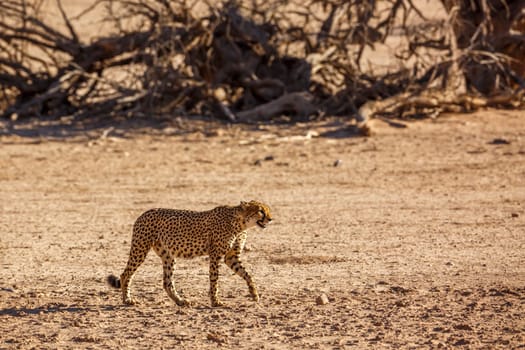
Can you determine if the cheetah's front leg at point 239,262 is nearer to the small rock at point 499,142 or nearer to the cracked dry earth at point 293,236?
the cracked dry earth at point 293,236

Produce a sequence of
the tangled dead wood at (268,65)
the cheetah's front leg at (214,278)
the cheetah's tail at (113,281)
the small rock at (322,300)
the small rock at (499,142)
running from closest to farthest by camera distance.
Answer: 1. the cheetah's front leg at (214,278)
2. the small rock at (322,300)
3. the cheetah's tail at (113,281)
4. the small rock at (499,142)
5. the tangled dead wood at (268,65)

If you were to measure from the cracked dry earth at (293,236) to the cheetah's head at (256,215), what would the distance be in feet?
1.95

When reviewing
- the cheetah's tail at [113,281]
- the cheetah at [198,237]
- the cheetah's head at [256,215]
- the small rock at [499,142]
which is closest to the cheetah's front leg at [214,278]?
the cheetah at [198,237]

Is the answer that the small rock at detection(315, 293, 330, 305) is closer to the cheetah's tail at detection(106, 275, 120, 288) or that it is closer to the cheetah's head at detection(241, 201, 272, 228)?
the cheetah's head at detection(241, 201, 272, 228)

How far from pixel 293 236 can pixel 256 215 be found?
2836 mm

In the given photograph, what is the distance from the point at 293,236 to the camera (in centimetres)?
945

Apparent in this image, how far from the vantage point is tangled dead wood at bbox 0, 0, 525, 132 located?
52.6 ft

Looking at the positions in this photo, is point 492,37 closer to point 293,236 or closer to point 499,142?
point 499,142

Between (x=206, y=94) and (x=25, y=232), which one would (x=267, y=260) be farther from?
(x=206, y=94)

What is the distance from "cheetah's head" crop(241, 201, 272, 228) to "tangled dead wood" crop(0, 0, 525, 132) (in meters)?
9.09

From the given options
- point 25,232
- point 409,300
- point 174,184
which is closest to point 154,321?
point 409,300

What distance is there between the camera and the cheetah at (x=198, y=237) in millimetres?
6707

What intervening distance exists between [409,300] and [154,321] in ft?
5.75

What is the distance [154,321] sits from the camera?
6.58 m
